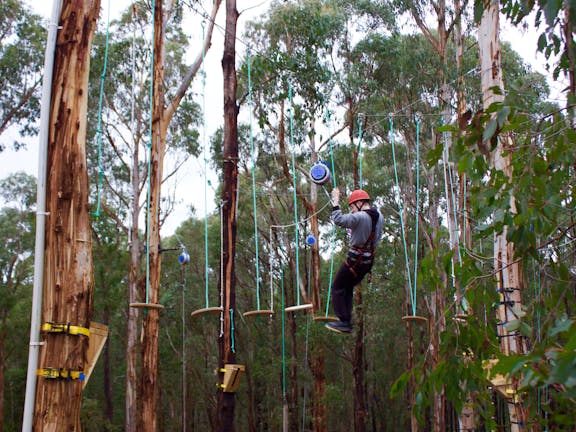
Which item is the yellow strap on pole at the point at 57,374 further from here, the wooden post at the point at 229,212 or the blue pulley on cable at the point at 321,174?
the wooden post at the point at 229,212

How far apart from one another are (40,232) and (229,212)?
470 cm

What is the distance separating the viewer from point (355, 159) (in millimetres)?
14586

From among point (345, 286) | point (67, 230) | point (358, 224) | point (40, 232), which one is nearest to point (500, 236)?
point (345, 286)

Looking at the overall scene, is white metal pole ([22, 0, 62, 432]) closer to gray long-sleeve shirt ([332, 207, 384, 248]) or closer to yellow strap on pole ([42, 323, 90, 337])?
yellow strap on pole ([42, 323, 90, 337])

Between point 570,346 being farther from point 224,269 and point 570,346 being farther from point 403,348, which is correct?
point 403,348

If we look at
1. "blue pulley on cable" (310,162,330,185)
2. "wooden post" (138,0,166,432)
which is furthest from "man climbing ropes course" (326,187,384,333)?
"wooden post" (138,0,166,432)

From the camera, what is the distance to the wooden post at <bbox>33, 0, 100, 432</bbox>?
3111mm

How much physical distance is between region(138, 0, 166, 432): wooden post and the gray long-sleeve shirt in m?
4.52

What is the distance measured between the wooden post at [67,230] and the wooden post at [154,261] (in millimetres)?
5510

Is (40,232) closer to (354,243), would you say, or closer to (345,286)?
(354,243)

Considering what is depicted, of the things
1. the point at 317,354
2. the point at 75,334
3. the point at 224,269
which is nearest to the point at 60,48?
the point at 75,334

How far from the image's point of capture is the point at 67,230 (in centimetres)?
327

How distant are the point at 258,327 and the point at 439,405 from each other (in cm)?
689

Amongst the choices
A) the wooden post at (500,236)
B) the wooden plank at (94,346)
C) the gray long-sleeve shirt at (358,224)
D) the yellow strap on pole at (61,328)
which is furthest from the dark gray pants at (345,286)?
the yellow strap on pole at (61,328)
